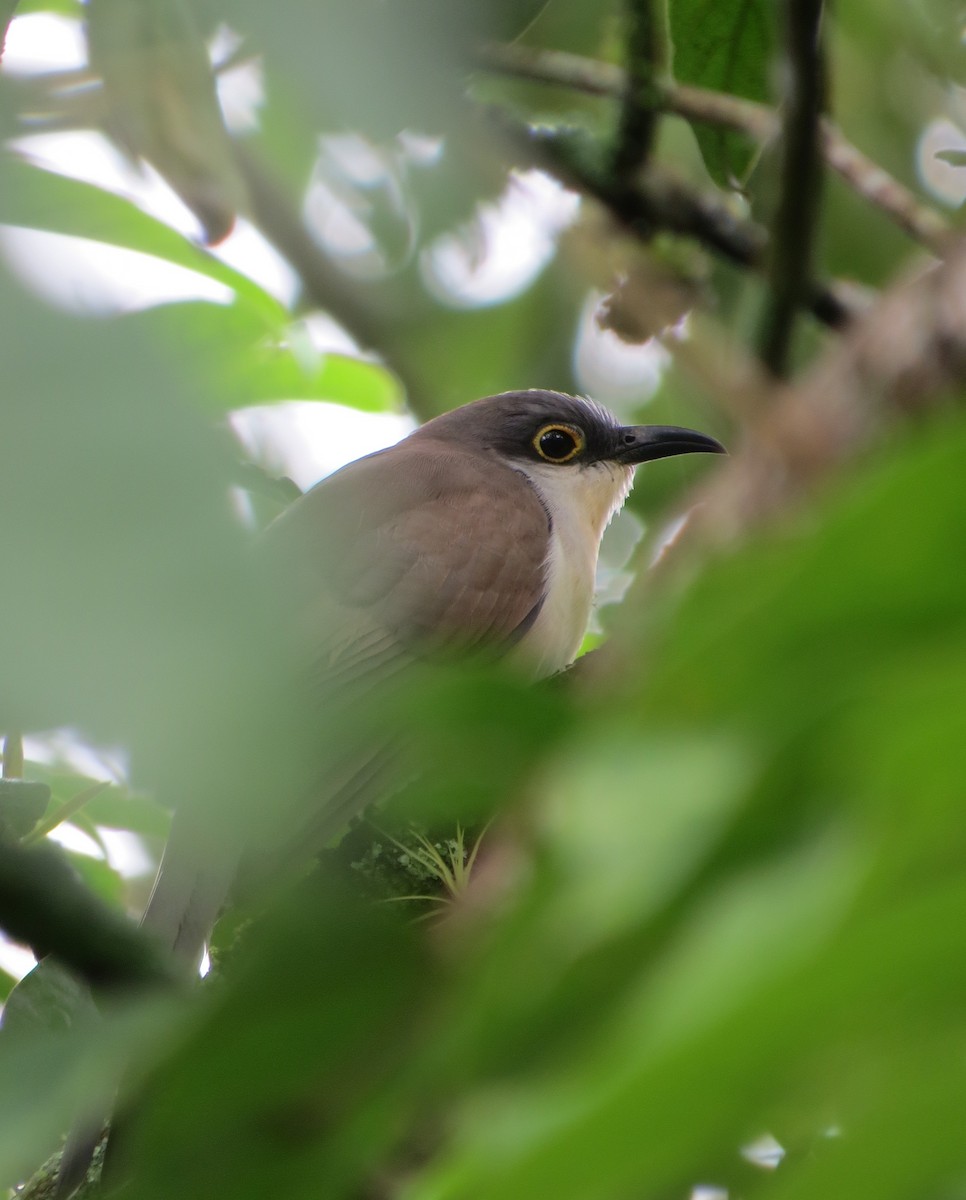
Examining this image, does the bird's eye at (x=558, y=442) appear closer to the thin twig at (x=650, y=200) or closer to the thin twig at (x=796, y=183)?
the thin twig at (x=650, y=200)

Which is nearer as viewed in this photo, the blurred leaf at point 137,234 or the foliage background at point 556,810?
the foliage background at point 556,810

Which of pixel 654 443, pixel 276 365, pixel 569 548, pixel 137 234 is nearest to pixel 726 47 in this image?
pixel 276 365

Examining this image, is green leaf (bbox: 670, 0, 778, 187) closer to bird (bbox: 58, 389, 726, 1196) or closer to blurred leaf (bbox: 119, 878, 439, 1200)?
bird (bbox: 58, 389, 726, 1196)

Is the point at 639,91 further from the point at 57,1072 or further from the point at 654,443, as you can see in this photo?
the point at 57,1072

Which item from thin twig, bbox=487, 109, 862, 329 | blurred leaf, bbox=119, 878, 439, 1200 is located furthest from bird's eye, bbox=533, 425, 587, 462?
blurred leaf, bbox=119, 878, 439, 1200

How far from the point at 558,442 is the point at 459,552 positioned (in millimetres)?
1587

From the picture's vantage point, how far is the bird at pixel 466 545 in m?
3.80

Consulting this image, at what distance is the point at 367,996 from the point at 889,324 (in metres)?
0.51

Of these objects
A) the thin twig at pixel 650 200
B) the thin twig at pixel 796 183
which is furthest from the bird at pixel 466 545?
the thin twig at pixel 650 200

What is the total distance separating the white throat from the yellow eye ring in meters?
0.06

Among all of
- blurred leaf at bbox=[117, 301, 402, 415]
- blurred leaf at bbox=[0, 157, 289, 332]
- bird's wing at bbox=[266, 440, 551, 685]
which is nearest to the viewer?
blurred leaf at bbox=[117, 301, 402, 415]

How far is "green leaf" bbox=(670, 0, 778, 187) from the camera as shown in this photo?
3.77m

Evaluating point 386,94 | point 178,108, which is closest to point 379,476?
point 178,108

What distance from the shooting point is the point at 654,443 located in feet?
21.5
